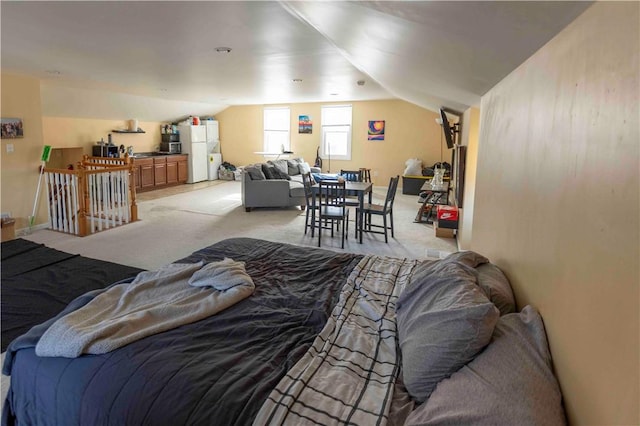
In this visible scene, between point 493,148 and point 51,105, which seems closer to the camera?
point 493,148

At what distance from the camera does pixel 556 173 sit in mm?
1225

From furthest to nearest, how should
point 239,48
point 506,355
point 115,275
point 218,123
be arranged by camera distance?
point 218,123, point 239,48, point 115,275, point 506,355

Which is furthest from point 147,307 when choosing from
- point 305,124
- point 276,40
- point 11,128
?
point 305,124

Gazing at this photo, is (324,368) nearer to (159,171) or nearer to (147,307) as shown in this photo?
(147,307)

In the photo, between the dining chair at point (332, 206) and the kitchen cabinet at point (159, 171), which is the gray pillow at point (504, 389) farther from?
the kitchen cabinet at point (159, 171)

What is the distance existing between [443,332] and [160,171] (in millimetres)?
8974

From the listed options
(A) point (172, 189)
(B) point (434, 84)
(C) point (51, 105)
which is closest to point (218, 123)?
(A) point (172, 189)

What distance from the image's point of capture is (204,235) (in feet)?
17.1

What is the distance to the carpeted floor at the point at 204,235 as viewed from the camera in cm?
447

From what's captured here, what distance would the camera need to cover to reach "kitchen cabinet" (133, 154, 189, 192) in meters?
8.52

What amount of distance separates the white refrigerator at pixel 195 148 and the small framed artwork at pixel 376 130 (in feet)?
14.9

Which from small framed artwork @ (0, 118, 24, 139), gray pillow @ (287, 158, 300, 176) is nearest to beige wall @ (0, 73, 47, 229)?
small framed artwork @ (0, 118, 24, 139)

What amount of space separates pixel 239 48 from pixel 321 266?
236 cm

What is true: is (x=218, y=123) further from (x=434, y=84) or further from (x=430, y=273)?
(x=430, y=273)
